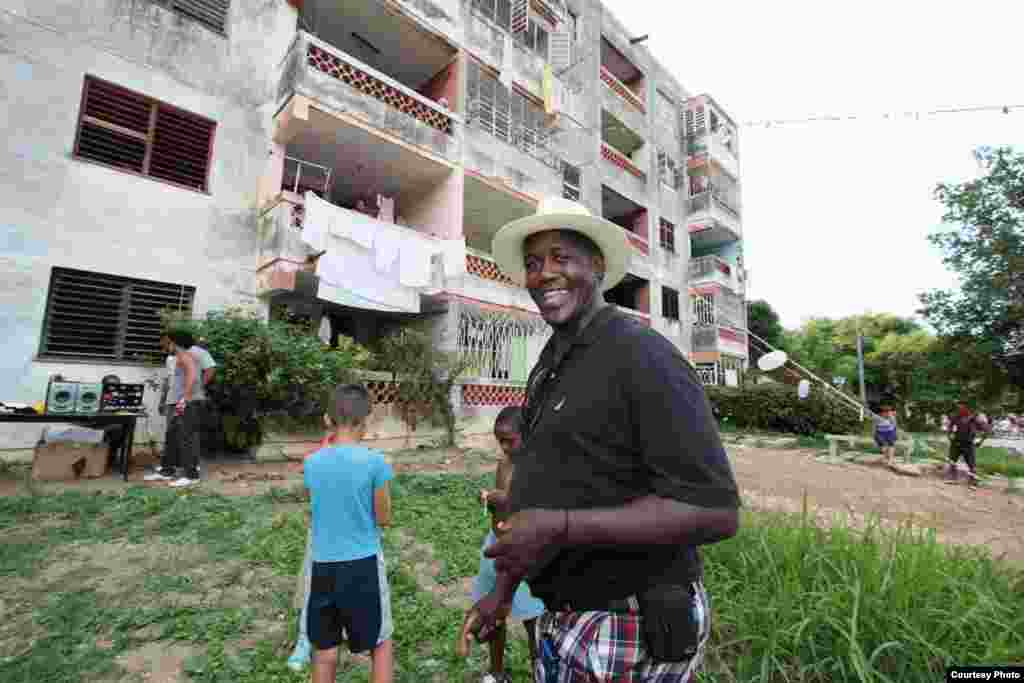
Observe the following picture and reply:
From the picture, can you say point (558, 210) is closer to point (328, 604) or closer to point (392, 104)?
point (328, 604)

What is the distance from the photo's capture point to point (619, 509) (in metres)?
0.89

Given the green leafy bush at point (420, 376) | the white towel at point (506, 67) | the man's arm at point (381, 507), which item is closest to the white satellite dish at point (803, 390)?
the green leafy bush at point (420, 376)

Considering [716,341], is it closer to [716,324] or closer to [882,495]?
[716,324]

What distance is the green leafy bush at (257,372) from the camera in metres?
6.43

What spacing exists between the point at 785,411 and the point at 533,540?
696 inches

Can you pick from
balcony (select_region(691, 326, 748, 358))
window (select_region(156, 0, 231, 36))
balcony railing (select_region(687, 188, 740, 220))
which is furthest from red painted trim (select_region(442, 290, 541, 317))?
balcony railing (select_region(687, 188, 740, 220))

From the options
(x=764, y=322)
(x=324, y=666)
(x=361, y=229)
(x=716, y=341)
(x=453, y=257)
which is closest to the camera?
(x=324, y=666)

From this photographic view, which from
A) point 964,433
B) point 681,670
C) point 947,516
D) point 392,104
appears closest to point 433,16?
point 392,104

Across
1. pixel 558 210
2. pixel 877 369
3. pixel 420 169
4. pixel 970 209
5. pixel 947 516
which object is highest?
pixel 970 209

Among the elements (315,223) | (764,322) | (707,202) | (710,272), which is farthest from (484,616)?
(764,322)

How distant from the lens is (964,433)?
9.22m

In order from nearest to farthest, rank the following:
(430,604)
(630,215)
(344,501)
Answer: (344,501) → (430,604) → (630,215)

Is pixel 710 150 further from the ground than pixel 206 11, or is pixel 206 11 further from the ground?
pixel 710 150

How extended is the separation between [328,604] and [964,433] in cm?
1253
